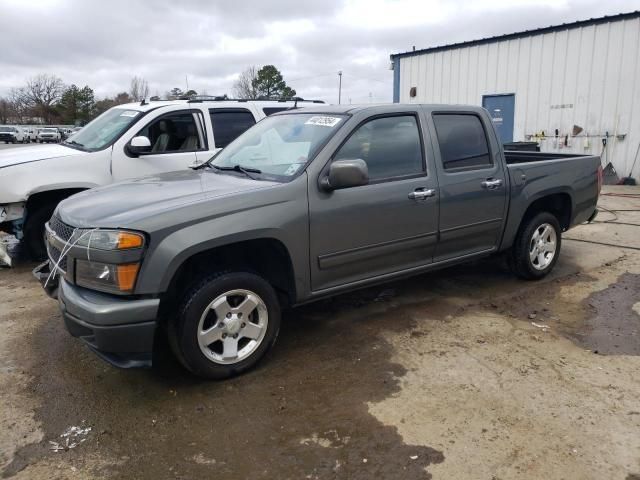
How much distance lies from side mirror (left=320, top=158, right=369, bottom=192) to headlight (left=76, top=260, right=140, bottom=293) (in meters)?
1.40

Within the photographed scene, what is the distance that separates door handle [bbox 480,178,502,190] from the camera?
474 centimetres

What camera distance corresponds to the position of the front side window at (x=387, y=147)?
13.3 ft

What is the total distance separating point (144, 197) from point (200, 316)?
90 centimetres

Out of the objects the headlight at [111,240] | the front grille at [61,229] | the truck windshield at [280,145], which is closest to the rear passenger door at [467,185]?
the truck windshield at [280,145]

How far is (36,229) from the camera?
611 cm

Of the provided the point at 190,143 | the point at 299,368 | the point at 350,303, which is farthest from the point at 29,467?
the point at 190,143

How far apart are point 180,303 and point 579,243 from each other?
581 cm

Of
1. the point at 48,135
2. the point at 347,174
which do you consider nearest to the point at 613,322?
the point at 347,174

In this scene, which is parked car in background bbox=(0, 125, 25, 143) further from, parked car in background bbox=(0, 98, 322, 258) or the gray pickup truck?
the gray pickup truck

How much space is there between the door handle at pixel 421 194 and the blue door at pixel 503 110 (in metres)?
11.1

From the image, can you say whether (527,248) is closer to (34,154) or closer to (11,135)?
(34,154)

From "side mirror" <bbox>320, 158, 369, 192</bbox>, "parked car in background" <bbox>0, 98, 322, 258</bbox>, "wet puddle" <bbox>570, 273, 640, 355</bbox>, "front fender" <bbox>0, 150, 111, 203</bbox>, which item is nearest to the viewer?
"side mirror" <bbox>320, 158, 369, 192</bbox>

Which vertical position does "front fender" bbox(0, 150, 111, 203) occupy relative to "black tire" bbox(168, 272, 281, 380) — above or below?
above

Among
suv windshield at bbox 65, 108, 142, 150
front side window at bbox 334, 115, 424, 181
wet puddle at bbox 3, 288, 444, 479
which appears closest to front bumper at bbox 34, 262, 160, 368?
wet puddle at bbox 3, 288, 444, 479
